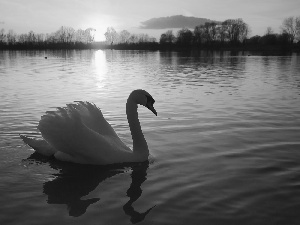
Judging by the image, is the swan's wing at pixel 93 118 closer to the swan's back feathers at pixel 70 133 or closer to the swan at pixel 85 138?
the swan at pixel 85 138

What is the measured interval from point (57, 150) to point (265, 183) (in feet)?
13.5

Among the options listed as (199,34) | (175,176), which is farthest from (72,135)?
(199,34)

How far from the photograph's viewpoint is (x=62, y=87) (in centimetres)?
1994

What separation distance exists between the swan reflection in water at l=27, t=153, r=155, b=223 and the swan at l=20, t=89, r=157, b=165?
0.46ft

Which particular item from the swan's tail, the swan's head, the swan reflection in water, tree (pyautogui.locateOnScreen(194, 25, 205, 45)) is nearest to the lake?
the swan reflection in water

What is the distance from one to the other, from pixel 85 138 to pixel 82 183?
811 mm

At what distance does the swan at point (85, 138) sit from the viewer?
6.57 meters

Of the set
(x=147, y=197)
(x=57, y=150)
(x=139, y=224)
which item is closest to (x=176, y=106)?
(x=57, y=150)

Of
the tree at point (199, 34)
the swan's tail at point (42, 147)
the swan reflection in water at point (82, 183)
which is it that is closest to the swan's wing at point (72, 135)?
the swan reflection in water at point (82, 183)

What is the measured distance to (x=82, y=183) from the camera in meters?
6.28

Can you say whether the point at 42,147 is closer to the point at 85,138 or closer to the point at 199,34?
the point at 85,138

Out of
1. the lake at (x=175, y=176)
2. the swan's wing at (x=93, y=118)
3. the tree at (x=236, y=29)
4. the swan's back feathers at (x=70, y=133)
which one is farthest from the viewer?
the tree at (x=236, y=29)

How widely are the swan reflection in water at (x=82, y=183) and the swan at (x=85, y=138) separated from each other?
0.14m

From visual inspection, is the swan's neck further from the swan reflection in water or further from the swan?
the swan reflection in water
